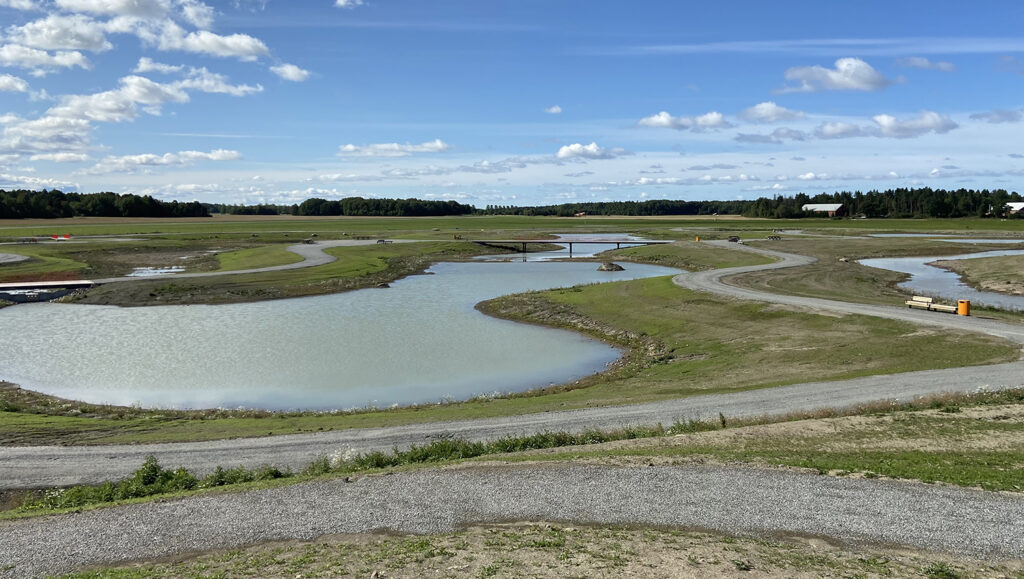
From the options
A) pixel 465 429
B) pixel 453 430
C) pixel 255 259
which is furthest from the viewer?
pixel 255 259

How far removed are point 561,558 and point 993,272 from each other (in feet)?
247

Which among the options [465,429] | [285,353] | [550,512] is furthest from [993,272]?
[550,512]

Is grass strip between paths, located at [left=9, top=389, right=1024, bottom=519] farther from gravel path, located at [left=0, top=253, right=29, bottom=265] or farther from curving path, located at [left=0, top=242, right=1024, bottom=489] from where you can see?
gravel path, located at [left=0, top=253, right=29, bottom=265]

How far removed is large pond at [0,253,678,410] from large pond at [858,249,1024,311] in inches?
1359

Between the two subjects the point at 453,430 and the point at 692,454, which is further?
the point at 453,430

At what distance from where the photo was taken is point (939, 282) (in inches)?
2655

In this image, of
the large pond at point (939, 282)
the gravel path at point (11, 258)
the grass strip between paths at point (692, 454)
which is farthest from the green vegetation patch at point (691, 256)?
the gravel path at point (11, 258)

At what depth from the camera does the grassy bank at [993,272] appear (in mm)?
61362

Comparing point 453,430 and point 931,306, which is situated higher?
point 931,306

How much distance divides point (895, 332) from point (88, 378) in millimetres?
41304

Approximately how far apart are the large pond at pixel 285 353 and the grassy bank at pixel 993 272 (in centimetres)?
4287

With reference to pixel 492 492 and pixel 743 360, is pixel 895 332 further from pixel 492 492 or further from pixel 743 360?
pixel 492 492

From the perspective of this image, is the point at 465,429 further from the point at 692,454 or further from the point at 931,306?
the point at 931,306

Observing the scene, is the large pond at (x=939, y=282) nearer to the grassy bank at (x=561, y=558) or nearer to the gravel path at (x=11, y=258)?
the grassy bank at (x=561, y=558)
